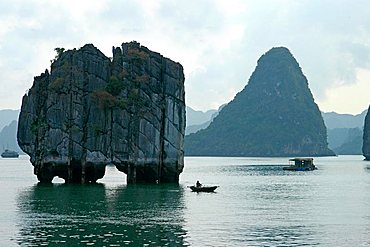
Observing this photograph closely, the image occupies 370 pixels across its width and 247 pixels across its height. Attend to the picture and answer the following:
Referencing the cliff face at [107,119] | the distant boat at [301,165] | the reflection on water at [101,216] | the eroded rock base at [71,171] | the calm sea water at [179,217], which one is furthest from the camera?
the distant boat at [301,165]

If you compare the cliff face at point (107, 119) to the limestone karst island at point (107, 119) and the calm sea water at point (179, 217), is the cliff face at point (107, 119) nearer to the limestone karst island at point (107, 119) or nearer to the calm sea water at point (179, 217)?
the limestone karst island at point (107, 119)

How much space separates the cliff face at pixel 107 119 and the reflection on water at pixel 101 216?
7.31 m

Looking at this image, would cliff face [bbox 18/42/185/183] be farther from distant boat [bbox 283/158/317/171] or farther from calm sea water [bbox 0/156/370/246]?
distant boat [bbox 283/158/317/171]

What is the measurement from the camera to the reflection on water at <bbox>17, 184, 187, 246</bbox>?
4184cm

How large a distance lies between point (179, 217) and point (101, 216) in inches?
236

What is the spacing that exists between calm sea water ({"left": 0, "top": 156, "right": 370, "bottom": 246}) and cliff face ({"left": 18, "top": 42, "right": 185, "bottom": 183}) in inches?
263

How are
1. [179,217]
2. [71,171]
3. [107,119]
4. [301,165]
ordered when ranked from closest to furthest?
[179,217]
[71,171]
[107,119]
[301,165]

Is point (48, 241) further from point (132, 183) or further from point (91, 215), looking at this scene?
point (132, 183)

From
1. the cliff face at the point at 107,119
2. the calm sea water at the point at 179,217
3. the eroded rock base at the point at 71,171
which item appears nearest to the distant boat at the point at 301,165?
the cliff face at the point at 107,119

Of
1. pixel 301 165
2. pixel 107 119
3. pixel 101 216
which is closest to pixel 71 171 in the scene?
pixel 107 119

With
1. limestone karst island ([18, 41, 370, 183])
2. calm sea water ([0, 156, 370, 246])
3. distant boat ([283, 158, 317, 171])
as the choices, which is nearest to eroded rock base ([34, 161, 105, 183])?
limestone karst island ([18, 41, 370, 183])

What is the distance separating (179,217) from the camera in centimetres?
5375

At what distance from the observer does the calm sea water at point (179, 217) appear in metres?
42.0

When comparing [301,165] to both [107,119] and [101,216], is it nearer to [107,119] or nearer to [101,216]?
[107,119]
